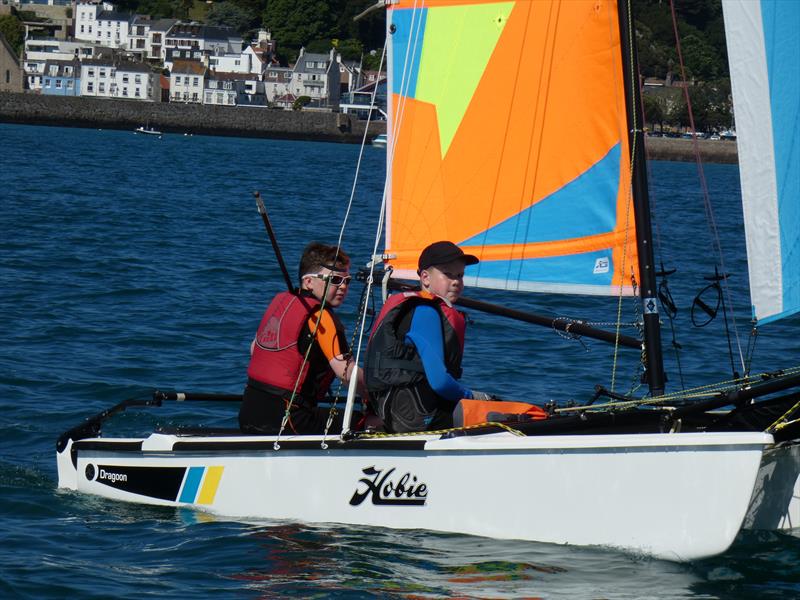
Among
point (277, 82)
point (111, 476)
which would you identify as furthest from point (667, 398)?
point (277, 82)

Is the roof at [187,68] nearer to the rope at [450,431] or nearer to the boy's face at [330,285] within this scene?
the boy's face at [330,285]

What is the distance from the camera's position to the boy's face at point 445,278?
5.80m

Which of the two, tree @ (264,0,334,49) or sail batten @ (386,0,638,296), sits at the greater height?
tree @ (264,0,334,49)

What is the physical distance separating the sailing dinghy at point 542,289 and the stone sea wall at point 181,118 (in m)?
71.4

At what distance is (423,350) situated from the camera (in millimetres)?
5773

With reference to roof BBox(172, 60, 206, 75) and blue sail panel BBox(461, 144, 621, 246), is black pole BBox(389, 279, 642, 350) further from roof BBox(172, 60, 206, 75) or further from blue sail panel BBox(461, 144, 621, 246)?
roof BBox(172, 60, 206, 75)

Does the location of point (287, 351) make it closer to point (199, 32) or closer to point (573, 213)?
point (573, 213)

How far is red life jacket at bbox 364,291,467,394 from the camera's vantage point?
583 centimetres

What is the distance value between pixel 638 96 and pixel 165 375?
4.60 m

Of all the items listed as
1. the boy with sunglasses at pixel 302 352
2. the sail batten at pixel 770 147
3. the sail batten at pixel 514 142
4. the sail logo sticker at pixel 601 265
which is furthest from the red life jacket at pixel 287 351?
the sail batten at pixel 770 147

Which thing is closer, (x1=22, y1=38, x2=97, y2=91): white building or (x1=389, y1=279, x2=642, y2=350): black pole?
(x1=389, y1=279, x2=642, y2=350): black pole

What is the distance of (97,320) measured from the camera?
12.2 m

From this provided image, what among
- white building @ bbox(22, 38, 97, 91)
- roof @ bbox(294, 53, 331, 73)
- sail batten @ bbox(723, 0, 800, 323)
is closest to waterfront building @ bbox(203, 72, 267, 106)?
roof @ bbox(294, 53, 331, 73)

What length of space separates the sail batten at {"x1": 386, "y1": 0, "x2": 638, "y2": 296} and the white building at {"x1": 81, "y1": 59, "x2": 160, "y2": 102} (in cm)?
9420
